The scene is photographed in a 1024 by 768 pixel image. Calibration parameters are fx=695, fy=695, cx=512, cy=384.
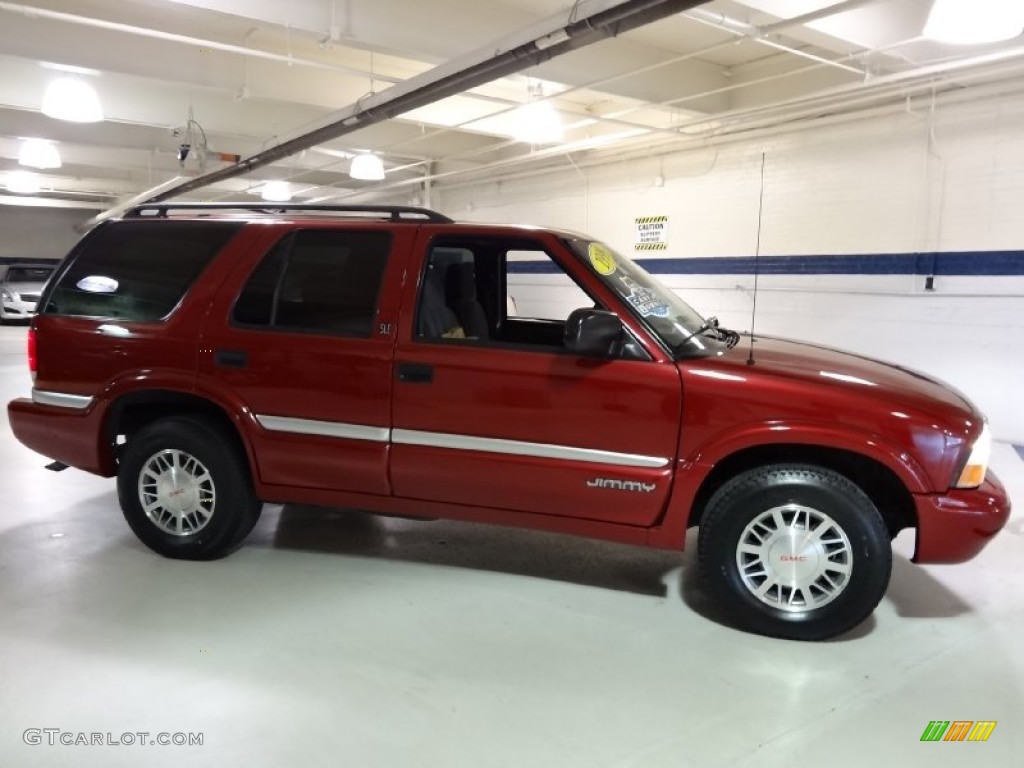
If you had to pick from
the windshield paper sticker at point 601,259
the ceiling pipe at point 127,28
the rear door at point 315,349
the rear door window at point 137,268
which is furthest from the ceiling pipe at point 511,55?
the rear door window at point 137,268

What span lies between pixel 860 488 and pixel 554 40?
3522 mm

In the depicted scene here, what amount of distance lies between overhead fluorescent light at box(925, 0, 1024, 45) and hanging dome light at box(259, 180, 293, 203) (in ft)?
42.7

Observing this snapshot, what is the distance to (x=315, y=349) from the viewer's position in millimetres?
3314

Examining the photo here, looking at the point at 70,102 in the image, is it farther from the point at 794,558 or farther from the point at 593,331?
the point at 794,558

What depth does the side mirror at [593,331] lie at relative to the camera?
9.45 feet

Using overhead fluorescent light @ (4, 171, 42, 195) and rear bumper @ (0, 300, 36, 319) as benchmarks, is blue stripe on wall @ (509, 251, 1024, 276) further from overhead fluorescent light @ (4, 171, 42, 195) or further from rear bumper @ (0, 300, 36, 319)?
rear bumper @ (0, 300, 36, 319)

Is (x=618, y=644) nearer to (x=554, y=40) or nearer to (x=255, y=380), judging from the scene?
(x=255, y=380)

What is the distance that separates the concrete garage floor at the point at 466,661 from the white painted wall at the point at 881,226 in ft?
13.3

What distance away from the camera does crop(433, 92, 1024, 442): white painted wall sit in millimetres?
6898

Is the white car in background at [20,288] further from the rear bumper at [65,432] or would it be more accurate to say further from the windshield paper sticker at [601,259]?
the windshield paper sticker at [601,259]

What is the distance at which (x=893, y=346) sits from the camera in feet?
25.6

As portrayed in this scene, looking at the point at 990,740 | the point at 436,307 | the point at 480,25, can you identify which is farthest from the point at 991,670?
the point at 480,25

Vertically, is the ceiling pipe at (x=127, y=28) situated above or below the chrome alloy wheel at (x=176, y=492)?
above

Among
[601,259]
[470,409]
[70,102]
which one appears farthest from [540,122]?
[470,409]
